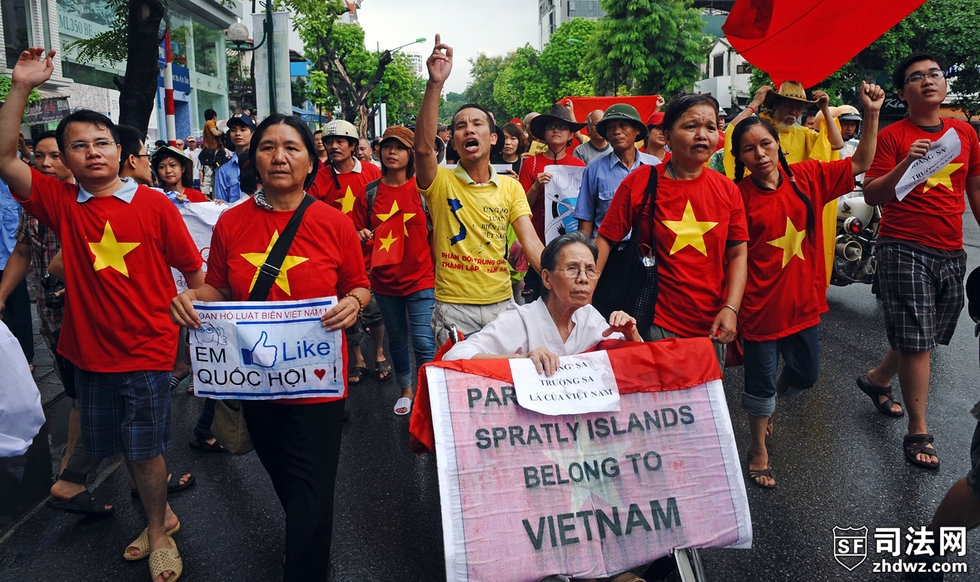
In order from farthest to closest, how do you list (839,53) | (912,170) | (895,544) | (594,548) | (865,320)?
(865,320) → (839,53) → (912,170) → (895,544) → (594,548)

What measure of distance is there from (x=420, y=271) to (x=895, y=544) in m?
3.08

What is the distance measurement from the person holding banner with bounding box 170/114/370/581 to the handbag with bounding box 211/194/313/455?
24mm

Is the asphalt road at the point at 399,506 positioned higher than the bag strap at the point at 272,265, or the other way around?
the bag strap at the point at 272,265

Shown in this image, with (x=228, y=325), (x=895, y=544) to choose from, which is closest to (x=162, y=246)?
(x=228, y=325)

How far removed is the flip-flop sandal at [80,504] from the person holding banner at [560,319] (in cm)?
228

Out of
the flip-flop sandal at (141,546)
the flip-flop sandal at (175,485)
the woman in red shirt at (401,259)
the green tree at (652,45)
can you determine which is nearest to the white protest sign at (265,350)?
the flip-flop sandal at (141,546)

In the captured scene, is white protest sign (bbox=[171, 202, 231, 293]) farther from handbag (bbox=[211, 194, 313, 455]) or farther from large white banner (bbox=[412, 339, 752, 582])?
large white banner (bbox=[412, 339, 752, 582])

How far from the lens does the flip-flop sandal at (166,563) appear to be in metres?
3.21

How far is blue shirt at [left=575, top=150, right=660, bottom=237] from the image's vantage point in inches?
192

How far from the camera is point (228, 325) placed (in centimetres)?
278

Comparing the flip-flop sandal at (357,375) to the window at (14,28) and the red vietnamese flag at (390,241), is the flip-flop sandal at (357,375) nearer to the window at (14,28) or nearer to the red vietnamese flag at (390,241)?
the red vietnamese flag at (390,241)

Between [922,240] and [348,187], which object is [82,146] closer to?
[348,187]

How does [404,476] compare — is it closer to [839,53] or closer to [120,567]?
[120,567]

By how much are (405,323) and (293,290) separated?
2386 millimetres
